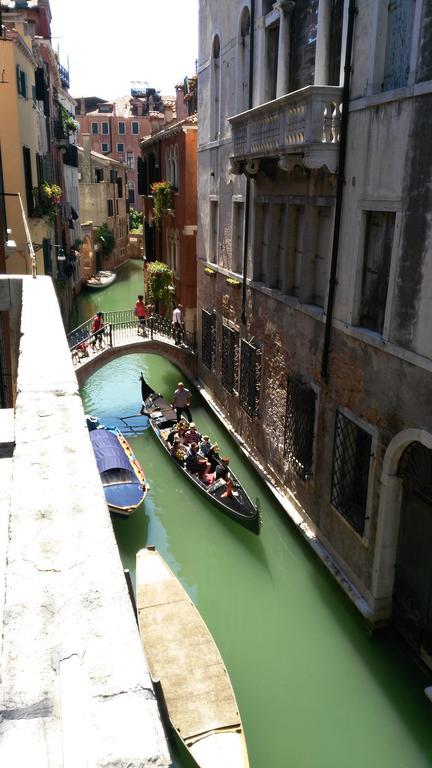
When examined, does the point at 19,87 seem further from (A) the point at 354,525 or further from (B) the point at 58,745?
(B) the point at 58,745

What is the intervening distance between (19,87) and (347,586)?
13389 millimetres

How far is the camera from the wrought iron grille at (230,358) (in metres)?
16.0

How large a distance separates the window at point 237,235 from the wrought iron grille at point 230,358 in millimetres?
1631

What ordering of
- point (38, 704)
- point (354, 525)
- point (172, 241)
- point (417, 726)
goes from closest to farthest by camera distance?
point (38, 704) → point (417, 726) → point (354, 525) → point (172, 241)

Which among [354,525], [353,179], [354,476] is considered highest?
[353,179]

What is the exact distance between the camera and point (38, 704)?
1.51m

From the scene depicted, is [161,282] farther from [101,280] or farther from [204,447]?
[101,280]

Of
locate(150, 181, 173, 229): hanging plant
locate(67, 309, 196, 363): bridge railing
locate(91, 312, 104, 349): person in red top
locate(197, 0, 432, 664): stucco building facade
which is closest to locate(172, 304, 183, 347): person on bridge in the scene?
locate(67, 309, 196, 363): bridge railing

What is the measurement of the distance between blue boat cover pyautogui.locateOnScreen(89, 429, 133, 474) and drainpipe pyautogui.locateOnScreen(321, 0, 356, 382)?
5.39 m

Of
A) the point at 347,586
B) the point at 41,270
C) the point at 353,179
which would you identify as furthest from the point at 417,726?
the point at 41,270

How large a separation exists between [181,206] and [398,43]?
14450 millimetres

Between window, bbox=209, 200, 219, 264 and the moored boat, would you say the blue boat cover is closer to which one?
the moored boat

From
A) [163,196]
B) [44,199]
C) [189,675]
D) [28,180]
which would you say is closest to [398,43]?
[189,675]

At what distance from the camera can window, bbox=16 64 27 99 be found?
604 inches
